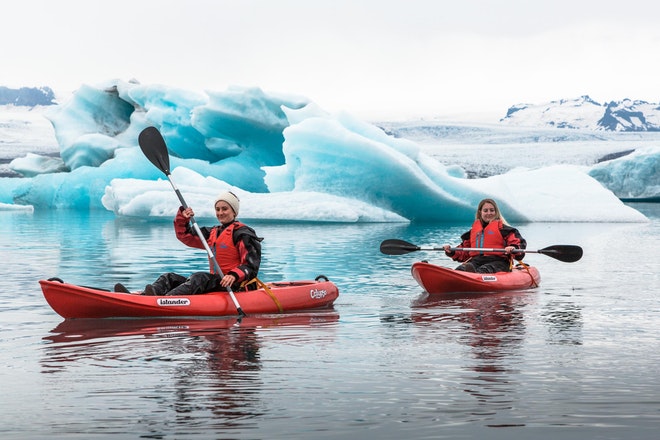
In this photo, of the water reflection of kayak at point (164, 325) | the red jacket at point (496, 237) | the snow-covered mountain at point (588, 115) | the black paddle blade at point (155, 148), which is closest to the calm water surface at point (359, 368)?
the water reflection of kayak at point (164, 325)

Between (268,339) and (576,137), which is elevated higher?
(576,137)

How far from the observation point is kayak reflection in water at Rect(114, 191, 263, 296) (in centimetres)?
673

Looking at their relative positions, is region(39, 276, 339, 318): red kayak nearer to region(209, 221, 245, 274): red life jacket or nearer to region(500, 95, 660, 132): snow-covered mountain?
region(209, 221, 245, 274): red life jacket

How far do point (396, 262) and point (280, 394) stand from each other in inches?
323

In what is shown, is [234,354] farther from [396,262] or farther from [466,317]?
[396,262]

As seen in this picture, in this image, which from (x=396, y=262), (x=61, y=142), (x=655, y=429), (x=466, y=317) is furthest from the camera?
(x=61, y=142)

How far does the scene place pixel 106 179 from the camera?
2566cm

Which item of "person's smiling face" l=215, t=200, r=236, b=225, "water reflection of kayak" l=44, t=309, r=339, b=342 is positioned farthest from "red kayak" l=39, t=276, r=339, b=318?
"person's smiling face" l=215, t=200, r=236, b=225

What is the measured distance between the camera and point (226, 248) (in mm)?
6828

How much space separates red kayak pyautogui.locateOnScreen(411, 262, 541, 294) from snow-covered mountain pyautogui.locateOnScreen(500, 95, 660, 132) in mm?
57528

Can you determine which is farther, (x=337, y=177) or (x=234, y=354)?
(x=337, y=177)

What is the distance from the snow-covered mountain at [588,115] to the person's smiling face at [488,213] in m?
57.3

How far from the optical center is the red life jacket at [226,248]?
22.3ft

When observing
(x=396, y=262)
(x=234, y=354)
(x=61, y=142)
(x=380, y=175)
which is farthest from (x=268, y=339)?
(x=61, y=142)
